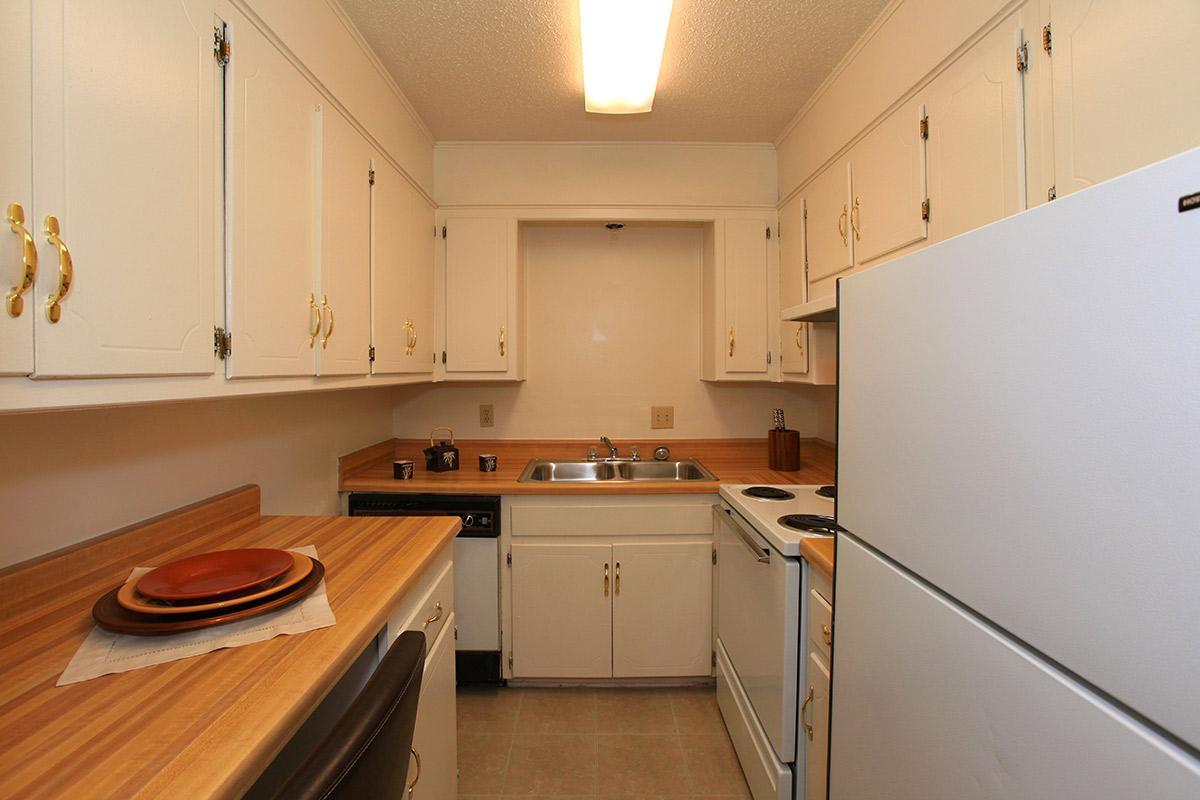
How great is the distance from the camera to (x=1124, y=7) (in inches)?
33.0

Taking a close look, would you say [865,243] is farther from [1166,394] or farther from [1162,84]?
[1166,394]

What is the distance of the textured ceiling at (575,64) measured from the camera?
5.12 feet

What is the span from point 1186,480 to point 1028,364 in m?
0.17

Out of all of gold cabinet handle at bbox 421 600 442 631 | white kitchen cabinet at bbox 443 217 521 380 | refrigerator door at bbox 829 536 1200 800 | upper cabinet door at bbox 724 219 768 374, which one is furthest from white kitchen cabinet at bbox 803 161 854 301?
gold cabinet handle at bbox 421 600 442 631

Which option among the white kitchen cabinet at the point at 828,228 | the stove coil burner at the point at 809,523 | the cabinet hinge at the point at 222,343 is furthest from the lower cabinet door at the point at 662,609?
the cabinet hinge at the point at 222,343

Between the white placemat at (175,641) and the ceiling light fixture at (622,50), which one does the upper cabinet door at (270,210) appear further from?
the ceiling light fixture at (622,50)

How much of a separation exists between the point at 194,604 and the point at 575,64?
6.36 feet

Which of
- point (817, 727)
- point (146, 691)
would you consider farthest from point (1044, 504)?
point (146, 691)

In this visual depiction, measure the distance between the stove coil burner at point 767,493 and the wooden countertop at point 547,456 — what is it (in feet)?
0.58

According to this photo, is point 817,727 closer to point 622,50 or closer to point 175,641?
point 175,641

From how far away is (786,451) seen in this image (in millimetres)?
2408

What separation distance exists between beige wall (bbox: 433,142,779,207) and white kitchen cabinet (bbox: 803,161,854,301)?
43cm

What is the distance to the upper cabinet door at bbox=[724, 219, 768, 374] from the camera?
7.88 feet

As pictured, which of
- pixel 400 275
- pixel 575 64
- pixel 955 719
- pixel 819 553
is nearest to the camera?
pixel 955 719
